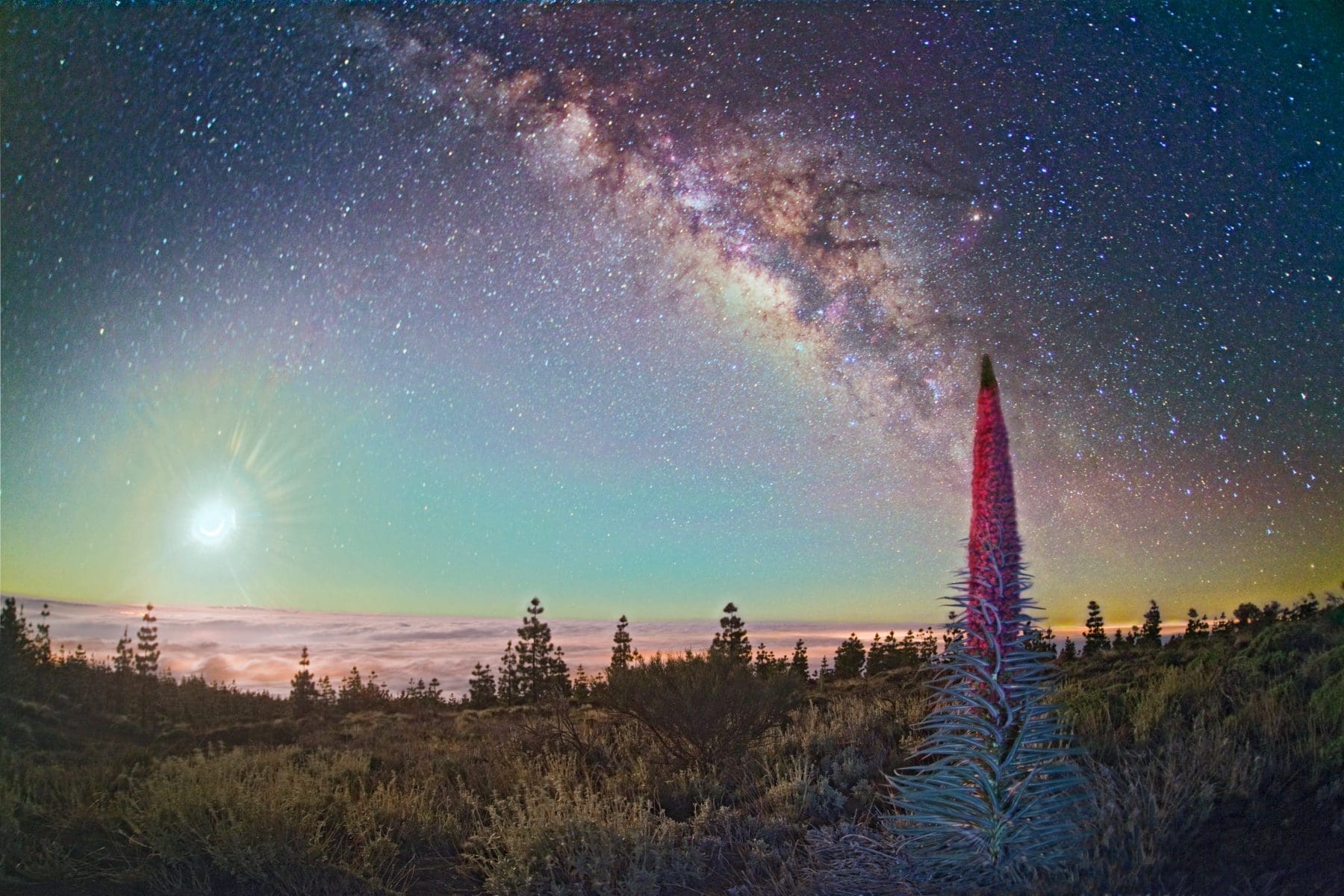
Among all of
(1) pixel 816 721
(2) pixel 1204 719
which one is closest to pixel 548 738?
(1) pixel 816 721

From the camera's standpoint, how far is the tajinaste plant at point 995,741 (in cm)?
418

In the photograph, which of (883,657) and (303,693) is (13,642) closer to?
(303,693)

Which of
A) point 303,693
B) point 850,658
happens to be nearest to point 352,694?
point 303,693

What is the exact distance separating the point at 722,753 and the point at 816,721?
5.63ft

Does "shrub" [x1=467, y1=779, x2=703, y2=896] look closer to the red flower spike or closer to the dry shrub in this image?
the dry shrub

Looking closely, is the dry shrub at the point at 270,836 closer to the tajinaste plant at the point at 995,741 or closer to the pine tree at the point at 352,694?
the tajinaste plant at the point at 995,741

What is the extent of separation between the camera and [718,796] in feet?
24.9

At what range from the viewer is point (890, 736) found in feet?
28.5

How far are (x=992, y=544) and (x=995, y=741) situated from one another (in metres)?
1.06

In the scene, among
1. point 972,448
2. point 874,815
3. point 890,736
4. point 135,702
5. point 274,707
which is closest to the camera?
point 972,448

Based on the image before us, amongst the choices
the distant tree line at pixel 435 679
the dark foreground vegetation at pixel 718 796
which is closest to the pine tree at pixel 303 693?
the distant tree line at pixel 435 679

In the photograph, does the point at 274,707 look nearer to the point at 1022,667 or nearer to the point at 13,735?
the point at 13,735

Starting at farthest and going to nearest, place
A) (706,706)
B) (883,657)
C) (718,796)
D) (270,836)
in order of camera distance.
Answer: (883,657)
(706,706)
(718,796)
(270,836)

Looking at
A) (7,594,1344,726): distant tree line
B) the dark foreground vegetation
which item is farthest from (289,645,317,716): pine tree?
the dark foreground vegetation
